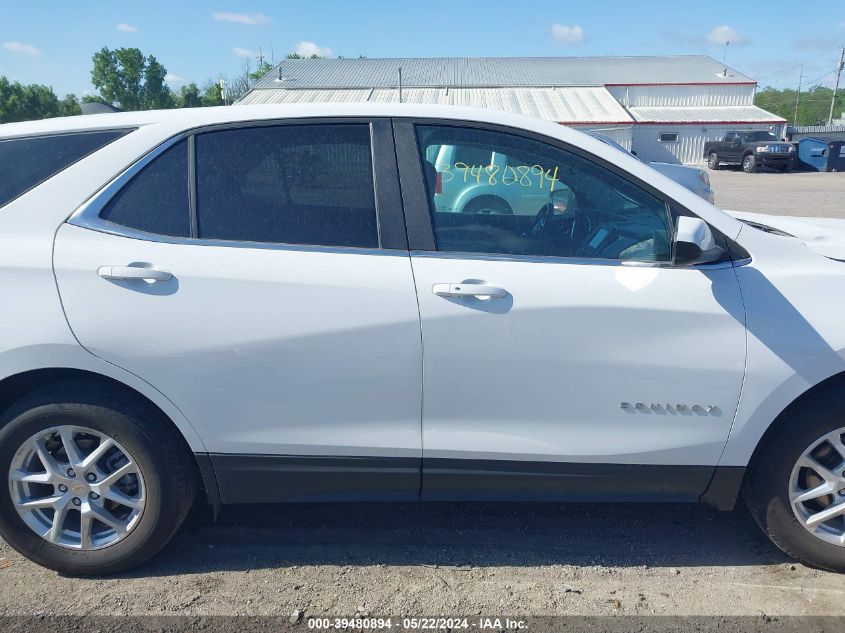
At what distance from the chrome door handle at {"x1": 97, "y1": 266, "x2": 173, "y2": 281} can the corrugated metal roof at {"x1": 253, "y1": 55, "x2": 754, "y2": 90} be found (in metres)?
35.5

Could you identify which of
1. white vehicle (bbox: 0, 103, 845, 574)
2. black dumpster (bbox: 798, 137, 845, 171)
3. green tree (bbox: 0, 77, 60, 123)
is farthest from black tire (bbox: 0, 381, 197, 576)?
green tree (bbox: 0, 77, 60, 123)

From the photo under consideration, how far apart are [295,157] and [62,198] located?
0.91 meters

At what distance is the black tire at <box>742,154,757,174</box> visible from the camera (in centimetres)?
→ 3017

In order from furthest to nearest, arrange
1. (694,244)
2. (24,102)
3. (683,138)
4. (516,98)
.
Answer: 1. (24,102)
2. (683,138)
3. (516,98)
4. (694,244)

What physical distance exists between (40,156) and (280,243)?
3.47ft

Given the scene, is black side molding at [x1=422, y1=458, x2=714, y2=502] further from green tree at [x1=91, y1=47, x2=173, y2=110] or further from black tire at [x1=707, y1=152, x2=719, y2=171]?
green tree at [x1=91, y1=47, x2=173, y2=110]

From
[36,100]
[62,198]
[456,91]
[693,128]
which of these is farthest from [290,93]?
[62,198]

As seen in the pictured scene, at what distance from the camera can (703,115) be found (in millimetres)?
40812

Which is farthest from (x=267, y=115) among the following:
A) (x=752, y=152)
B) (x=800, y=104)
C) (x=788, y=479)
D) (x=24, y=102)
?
(x=800, y=104)

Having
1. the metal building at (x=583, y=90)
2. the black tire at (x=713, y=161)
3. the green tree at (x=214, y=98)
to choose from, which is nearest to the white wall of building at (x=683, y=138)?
the metal building at (x=583, y=90)

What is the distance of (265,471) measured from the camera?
2.75 m

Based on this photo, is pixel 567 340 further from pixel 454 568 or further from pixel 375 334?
pixel 454 568

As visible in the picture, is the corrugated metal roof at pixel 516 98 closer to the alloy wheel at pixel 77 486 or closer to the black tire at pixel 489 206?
the black tire at pixel 489 206

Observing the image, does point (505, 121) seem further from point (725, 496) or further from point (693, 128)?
point (693, 128)
